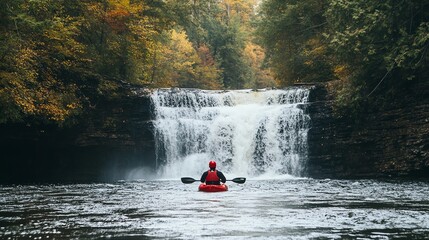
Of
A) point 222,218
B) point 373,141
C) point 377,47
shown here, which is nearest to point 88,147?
point 373,141

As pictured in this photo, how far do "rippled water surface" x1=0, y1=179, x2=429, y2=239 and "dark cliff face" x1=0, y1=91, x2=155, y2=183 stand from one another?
13.3 metres

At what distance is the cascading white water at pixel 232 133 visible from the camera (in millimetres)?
28938

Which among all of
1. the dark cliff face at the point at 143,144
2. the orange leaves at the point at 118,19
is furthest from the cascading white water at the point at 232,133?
the orange leaves at the point at 118,19

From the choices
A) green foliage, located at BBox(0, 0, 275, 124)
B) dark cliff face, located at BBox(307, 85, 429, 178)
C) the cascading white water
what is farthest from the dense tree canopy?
green foliage, located at BBox(0, 0, 275, 124)

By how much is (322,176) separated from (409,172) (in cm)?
458

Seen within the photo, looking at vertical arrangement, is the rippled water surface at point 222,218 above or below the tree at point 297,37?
below

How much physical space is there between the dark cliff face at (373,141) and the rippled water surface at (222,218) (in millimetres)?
10364

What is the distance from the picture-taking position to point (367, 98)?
26.4 meters

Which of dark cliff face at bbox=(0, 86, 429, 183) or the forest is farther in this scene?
dark cliff face at bbox=(0, 86, 429, 183)

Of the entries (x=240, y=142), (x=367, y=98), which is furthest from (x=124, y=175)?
(x=367, y=98)

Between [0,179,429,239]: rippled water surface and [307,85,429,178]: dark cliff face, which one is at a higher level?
[307,85,429,178]: dark cliff face

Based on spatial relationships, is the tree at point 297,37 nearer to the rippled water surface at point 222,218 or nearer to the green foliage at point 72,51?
the green foliage at point 72,51

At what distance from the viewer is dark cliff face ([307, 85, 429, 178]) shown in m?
24.7

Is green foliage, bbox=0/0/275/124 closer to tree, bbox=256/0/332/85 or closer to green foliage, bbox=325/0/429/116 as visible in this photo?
tree, bbox=256/0/332/85
